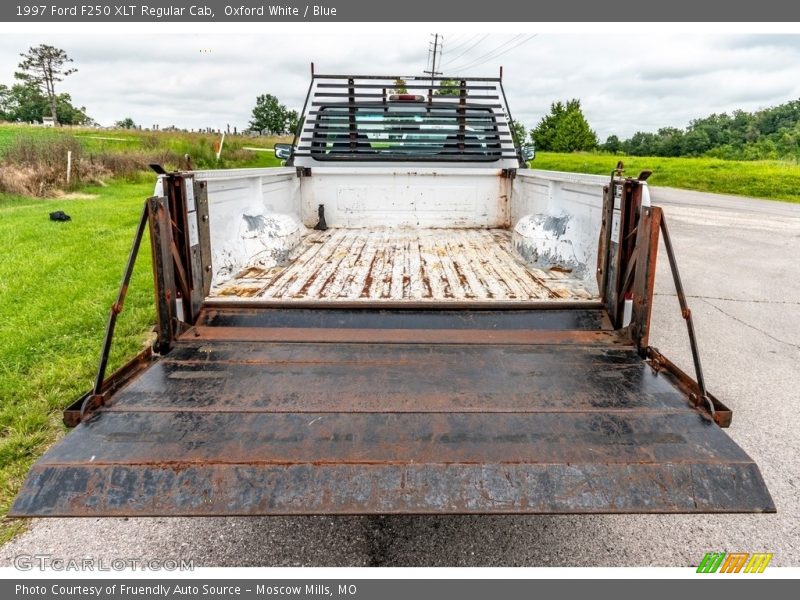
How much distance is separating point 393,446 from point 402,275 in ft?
5.55

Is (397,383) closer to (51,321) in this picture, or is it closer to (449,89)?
(51,321)

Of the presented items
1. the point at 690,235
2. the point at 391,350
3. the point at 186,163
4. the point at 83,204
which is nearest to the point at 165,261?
the point at 186,163

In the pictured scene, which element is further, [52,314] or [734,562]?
[52,314]

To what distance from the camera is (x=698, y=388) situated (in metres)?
2.21

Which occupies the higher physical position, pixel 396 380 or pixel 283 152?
pixel 283 152

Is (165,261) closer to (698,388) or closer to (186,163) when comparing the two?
(186,163)

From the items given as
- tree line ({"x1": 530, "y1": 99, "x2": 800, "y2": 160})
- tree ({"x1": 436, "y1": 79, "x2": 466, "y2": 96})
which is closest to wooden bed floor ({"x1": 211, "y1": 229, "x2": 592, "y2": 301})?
tree ({"x1": 436, "y1": 79, "x2": 466, "y2": 96})

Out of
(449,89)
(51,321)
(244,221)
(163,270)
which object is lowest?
(51,321)

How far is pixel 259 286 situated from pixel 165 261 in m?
0.73

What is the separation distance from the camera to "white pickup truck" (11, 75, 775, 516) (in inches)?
71.5

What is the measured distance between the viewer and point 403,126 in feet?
19.8

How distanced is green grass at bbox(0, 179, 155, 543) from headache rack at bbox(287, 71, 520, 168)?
8.58ft

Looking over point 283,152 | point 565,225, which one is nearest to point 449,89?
point 283,152

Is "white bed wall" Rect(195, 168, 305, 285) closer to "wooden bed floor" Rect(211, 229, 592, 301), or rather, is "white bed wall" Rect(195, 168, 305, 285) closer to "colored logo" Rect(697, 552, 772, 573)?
"wooden bed floor" Rect(211, 229, 592, 301)
